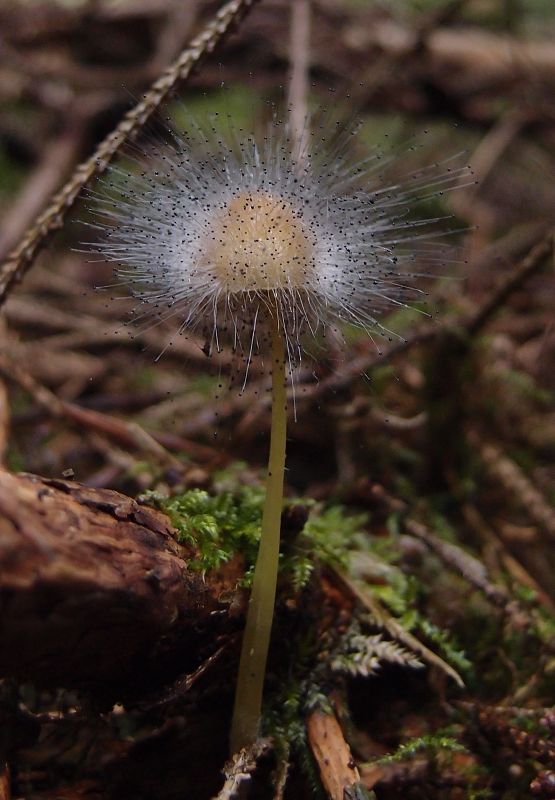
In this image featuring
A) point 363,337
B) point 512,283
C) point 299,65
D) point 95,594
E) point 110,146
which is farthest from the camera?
point 299,65

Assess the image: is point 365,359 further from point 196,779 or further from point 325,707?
point 196,779

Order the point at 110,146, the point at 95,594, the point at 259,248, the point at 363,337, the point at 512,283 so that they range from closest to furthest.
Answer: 1. the point at 95,594
2. the point at 259,248
3. the point at 110,146
4. the point at 512,283
5. the point at 363,337

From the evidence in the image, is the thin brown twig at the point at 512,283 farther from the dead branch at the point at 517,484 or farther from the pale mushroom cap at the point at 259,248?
the pale mushroom cap at the point at 259,248

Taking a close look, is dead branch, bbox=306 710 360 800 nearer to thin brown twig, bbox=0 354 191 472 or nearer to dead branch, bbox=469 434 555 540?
thin brown twig, bbox=0 354 191 472

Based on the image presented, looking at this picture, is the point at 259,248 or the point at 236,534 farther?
the point at 236,534

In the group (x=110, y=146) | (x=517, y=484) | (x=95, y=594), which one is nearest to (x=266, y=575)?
(x=95, y=594)

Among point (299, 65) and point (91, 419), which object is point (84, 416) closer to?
point (91, 419)

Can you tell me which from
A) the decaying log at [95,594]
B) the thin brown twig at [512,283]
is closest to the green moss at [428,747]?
the decaying log at [95,594]

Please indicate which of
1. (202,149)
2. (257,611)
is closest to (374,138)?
(202,149)
